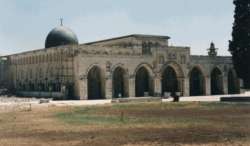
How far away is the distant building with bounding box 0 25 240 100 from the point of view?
53250mm

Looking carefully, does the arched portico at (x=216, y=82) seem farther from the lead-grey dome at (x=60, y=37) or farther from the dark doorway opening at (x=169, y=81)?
the lead-grey dome at (x=60, y=37)

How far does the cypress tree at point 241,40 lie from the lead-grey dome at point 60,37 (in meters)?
24.2

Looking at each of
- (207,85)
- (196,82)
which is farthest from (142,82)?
(207,85)

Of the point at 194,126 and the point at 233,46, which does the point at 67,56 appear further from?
the point at 194,126

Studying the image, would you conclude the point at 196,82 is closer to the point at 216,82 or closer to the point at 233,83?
the point at 216,82

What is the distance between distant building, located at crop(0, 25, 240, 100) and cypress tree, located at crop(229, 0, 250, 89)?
13954mm

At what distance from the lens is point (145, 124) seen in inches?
895

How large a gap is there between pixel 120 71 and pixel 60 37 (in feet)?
31.1

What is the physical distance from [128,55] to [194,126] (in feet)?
116

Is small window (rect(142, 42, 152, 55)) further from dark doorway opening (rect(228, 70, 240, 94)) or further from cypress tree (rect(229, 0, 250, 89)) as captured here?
cypress tree (rect(229, 0, 250, 89))

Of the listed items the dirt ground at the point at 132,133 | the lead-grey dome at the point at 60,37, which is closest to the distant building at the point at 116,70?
the lead-grey dome at the point at 60,37

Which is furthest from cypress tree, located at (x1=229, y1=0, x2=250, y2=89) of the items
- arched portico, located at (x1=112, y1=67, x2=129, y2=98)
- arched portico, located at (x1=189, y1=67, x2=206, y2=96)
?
arched portico, located at (x1=189, y1=67, x2=206, y2=96)

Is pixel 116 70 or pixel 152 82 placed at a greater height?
pixel 116 70

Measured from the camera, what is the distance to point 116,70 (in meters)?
58.5
